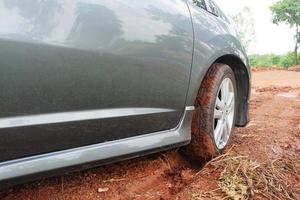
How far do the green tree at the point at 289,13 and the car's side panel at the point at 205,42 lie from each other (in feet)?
88.3

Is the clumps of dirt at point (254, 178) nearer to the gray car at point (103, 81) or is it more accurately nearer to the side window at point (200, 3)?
the gray car at point (103, 81)

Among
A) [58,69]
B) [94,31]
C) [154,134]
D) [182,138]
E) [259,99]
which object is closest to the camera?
[58,69]

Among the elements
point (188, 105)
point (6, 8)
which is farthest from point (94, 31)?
point (188, 105)

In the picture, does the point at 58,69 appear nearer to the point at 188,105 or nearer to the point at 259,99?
the point at 188,105

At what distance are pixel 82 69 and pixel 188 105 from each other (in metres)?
0.98

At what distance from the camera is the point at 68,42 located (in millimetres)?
1712

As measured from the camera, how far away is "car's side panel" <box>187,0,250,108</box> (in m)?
2.54

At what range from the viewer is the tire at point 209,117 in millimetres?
2723

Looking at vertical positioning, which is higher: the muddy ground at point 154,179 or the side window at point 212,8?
the side window at point 212,8

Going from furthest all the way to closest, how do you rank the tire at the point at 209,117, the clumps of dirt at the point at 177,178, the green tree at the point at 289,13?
the green tree at the point at 289,13, the tire at the point at 209,117, the clumps of dirt at the point at 177,178

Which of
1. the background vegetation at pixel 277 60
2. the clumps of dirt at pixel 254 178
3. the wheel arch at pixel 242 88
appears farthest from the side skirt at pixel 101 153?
the background vegetation at pixel 277 60

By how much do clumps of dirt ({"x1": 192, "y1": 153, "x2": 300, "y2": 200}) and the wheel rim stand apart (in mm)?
156

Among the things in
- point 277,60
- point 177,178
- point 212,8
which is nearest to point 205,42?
point 212,8

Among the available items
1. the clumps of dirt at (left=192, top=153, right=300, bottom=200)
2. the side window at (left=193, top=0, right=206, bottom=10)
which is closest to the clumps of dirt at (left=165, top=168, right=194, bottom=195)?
the clumps of dirt at (left=192, top=153, right=300, bottom=200)
